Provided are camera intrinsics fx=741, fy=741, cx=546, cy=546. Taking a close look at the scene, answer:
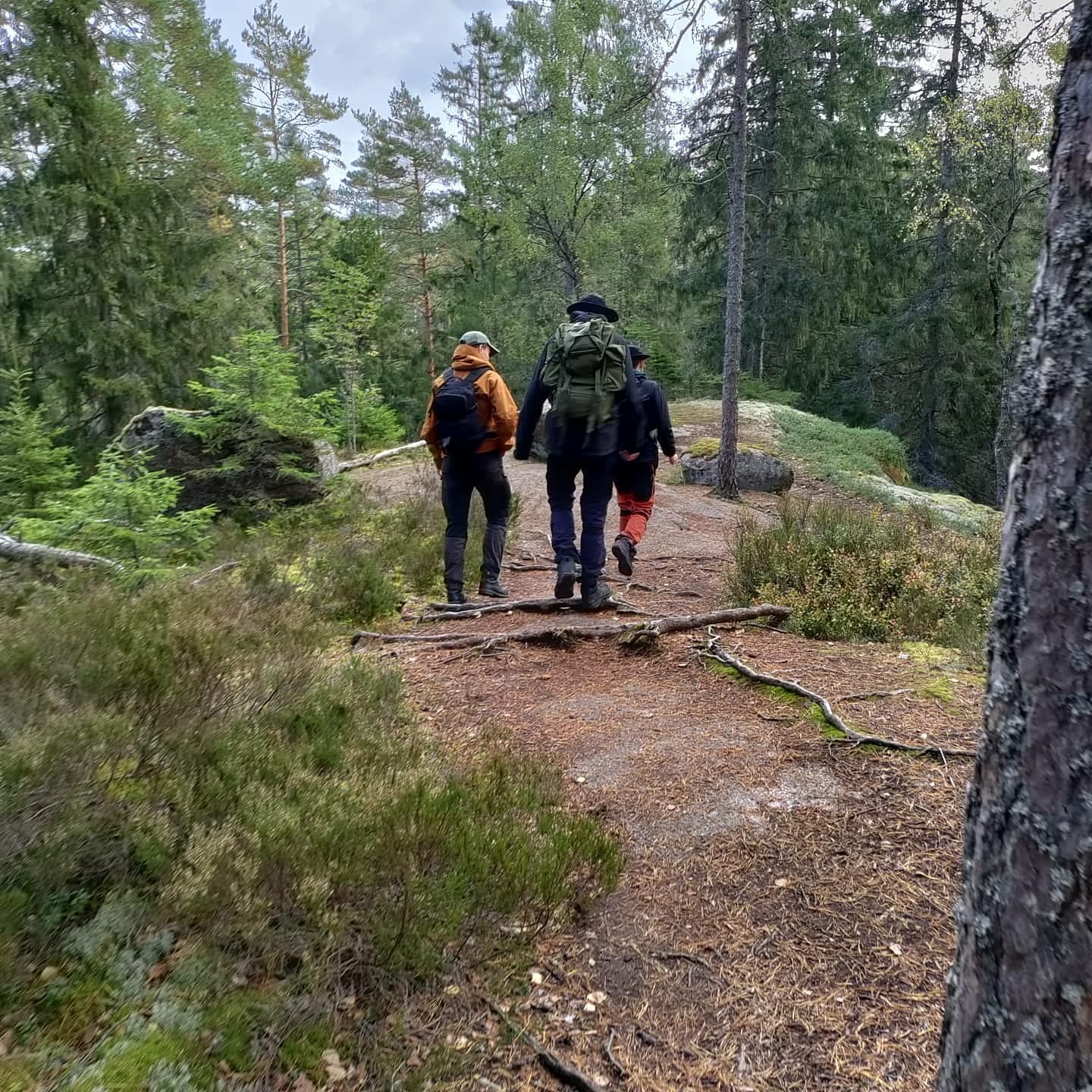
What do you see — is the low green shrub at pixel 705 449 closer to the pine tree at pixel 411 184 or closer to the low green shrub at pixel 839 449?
the low green shrub at pixel 839 449

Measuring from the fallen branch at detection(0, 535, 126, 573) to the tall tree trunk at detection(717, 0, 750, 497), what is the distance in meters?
10.2

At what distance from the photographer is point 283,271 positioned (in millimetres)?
24219

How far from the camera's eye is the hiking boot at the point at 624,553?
641 centimetres

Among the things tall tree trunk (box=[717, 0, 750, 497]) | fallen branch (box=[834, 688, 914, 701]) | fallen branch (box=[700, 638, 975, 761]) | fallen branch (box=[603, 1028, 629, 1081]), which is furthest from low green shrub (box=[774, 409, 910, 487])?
fallen branch (box=[603, 1028, 629, 1081])

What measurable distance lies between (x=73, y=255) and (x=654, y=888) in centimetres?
1582

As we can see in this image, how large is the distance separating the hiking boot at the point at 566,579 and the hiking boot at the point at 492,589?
73 cm

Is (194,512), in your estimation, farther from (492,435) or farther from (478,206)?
(478,206)

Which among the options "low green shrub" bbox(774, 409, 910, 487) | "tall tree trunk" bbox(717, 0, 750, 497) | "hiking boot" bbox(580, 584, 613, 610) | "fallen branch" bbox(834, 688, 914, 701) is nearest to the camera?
"fallen branch" bbox(834, 688, 914, 701)

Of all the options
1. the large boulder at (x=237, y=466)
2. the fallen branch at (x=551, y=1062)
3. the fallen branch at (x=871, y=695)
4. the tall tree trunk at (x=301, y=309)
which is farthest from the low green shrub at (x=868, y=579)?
the tall tree trunk at (x=301, y=309)

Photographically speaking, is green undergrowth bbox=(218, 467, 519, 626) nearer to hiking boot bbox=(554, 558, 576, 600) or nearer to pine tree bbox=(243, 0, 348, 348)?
hiking boot bbox=(554, 558, 576, 600)

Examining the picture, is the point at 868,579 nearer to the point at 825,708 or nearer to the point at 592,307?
the point at 825,708

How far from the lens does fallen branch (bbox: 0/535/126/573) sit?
5117 millimetres

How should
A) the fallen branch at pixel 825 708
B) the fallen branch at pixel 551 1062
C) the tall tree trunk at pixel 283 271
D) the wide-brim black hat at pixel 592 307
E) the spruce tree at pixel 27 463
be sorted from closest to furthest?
1. the fallen branch at pixel 551 1062
2. the fallen branch at pixel 825 708
3. the wide-brim black hat at pixel 592 307
4. the spruce tree at pixel 27 463
5. the tall tree trunk at pixel 283 271

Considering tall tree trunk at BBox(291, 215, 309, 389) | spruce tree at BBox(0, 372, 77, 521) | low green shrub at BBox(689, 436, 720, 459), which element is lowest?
low green shrub at BBox(689, 436, 720, 459)
